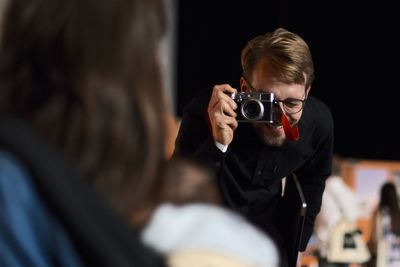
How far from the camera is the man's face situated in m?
1.76

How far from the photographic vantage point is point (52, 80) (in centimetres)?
76

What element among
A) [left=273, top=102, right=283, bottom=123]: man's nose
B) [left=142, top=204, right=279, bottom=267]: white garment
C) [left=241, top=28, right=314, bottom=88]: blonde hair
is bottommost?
[left=273, top=102, right=283, bottom=123]: man's nose

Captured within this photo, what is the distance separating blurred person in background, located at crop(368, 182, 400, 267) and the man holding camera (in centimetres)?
291

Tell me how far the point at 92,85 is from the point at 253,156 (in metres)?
1.09

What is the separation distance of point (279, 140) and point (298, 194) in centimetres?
14

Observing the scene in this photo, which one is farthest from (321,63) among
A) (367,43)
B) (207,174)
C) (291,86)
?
(207,174)

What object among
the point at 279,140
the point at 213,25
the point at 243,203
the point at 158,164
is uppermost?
the point at 158,164

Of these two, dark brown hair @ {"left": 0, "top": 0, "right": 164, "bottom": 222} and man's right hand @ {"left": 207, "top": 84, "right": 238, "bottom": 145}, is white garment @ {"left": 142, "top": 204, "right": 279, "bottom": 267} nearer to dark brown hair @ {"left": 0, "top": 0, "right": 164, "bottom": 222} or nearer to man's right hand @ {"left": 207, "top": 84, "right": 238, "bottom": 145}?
dark brown hair @ {"left": 0, "top": 0, "right": 164, "bottom": 222}

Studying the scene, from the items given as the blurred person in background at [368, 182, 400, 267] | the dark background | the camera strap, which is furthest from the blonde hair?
the blurred person in background at [368, 182, 400, 267]

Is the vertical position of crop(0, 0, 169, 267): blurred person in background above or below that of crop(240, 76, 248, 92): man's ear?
above

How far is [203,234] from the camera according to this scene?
29.9 inches

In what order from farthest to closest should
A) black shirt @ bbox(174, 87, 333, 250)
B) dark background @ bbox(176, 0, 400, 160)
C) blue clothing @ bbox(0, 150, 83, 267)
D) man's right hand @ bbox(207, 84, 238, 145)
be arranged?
dark background @ bbox(176, 0, 400, 160), black shirt @ bbox(174, 87, 333, 250), man's right hand @ bbox(207, 84, 238, 145), blue clothing @ bbox(0, 150, 83, 267)

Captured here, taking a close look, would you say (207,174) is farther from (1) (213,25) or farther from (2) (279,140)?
(1) (213,25)

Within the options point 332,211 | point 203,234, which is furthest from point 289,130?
point 332,211
